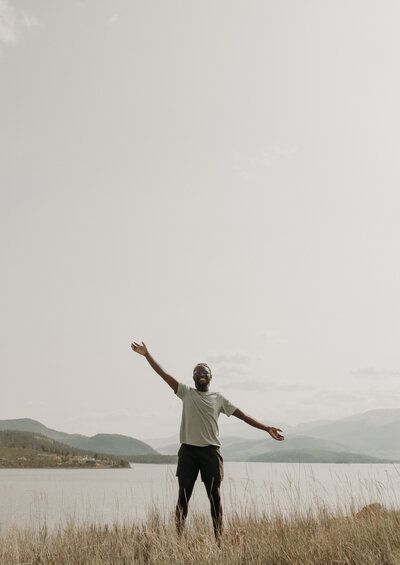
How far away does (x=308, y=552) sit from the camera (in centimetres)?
453

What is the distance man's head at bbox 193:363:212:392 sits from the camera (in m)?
5.63

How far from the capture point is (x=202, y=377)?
5633 millimetres

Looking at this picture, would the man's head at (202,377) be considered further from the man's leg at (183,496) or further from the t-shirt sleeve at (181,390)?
the man's leg at (183,496)

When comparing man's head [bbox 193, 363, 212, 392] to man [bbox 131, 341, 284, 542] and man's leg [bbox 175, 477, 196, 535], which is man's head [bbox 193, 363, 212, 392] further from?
man's leg [bbox 175, 477, 196, 535]

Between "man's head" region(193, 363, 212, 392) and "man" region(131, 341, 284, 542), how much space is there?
11 millimetres

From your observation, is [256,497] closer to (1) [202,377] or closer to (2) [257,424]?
(2) [257,424]

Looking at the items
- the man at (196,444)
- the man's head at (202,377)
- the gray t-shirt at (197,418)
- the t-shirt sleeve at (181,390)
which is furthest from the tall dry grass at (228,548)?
the man's head at (202,377)

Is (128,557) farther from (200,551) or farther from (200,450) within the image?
(200,450)

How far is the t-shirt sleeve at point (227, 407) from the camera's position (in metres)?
5.75

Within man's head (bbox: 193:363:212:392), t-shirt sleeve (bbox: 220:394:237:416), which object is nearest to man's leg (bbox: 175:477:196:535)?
t-shirt sleeve (bbox: 220:394:237:416)

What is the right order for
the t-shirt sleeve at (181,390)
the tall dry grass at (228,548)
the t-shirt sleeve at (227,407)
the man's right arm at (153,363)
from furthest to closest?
the t-shirt sleeve at (227,407)
the t-shirt sleeve at (181,390)
the man's right arm at (153,363)
the tall dry grass at (228,548)

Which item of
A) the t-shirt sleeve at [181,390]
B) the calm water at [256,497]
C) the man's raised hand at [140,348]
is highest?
the man's raised hand at [140,348]

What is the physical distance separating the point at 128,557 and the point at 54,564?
2.29ft

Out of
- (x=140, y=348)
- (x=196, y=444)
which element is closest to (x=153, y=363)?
(x=140, y=348)
